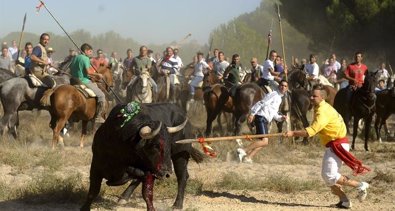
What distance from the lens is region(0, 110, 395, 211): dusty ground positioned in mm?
9367

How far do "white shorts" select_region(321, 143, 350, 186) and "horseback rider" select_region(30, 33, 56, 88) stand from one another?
7.78 metres

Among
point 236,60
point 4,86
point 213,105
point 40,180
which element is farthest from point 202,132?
point 40,180

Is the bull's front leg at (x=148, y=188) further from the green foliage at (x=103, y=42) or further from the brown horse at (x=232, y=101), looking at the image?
the green foliage at (x=103, y=42)

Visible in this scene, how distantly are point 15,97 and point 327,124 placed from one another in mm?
8057

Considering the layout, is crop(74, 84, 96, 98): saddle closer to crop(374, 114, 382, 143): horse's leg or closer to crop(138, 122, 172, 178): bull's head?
crop(138, 122, 172, 178): bull's head

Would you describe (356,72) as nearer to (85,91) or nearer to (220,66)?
(220,66)

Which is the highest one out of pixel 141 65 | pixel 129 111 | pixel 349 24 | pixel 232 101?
pixel 349 24

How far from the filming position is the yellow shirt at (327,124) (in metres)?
9.11

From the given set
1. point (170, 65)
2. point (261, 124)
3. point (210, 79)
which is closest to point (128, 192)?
point (261, 124)

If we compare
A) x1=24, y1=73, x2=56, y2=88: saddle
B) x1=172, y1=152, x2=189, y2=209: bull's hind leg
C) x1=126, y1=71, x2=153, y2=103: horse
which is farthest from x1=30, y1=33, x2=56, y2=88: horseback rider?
x1=172, y1=152, x2=189, y2=209: bull's hind leg

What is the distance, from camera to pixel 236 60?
18.8 m

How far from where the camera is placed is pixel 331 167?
9195 mm

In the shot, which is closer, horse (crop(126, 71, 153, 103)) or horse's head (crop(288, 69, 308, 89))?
horse (crop(126, 71, 153, 103))

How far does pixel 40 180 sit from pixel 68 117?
14.8 feet
